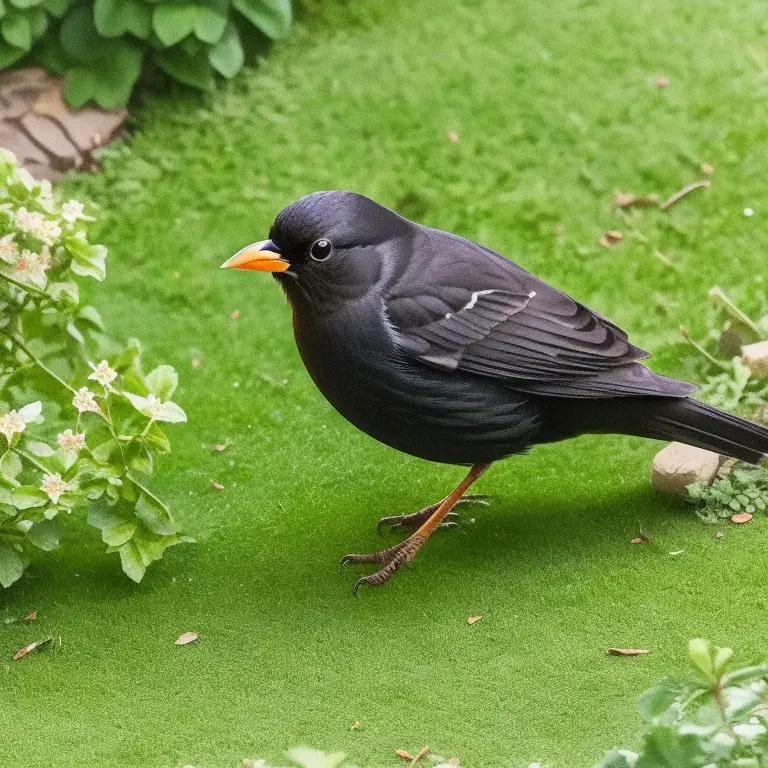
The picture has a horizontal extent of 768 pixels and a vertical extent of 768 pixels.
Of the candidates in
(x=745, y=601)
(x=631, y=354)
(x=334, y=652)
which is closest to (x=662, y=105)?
(x=631, y=354)

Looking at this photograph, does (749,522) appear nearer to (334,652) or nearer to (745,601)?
(745,601)

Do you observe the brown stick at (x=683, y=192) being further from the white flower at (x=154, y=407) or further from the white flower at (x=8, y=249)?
the white flower at (x=8, y=249)

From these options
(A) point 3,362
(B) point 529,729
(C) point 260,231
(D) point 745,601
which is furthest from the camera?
(C) point 260,231

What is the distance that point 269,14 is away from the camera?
6941mm

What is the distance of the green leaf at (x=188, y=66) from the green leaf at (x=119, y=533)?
3.48 metres

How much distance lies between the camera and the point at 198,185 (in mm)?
6625

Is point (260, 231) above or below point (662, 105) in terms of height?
below

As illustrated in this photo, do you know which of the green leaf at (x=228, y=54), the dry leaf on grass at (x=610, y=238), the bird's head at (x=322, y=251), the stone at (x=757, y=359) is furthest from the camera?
the green leaf at (x=228, y=54)

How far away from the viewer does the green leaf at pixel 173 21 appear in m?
6.55

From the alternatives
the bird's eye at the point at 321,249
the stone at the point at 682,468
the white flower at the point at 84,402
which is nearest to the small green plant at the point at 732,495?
the stone at the point at 682,468

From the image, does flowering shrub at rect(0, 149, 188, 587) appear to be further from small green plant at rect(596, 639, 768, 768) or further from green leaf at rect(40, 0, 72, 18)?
green leaf at rect(40, 0, 72, 18)

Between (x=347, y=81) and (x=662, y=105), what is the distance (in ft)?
6.14

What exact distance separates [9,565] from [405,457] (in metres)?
1.79

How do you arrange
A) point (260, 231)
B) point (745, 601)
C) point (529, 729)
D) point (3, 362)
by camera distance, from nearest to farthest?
point (529, 729) → point (745, 601) → point (3, 362) → point (260, 231)
